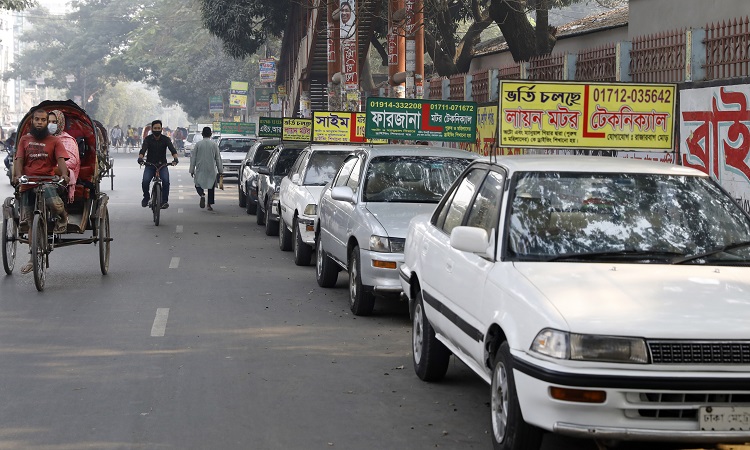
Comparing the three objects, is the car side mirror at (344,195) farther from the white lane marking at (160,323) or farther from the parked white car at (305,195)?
the parked white car at (305,195)

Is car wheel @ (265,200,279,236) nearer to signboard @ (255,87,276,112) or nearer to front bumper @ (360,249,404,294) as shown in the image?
front bumper @ (360,249,404,294)

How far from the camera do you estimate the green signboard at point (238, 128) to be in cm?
5441

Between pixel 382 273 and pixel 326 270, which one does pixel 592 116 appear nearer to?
pixel 382 273

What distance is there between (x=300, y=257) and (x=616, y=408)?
33.0ft

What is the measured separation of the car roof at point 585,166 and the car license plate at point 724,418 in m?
1.95

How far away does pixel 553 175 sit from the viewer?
681 centimetres

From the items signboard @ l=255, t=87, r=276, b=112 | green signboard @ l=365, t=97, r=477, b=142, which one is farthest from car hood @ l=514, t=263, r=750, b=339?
signboard @ l=255, t=87, r=276, b=112

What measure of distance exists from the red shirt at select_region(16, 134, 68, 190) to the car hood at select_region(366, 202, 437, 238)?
358cm

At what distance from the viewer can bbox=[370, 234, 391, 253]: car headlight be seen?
10.5m

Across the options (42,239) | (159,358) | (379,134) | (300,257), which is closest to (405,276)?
(159,358)

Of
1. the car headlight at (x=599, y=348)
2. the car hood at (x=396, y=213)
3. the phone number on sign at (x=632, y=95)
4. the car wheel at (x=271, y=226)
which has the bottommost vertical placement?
the car wheel at (x=271, y=226)

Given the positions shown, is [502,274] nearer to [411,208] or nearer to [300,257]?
[411,208]

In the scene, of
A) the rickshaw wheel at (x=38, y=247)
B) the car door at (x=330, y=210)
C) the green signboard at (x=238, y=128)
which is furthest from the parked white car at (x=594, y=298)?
the green signboard at (x=238, y=128)

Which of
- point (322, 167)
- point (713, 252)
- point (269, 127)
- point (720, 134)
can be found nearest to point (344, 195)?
point (720, 134)
